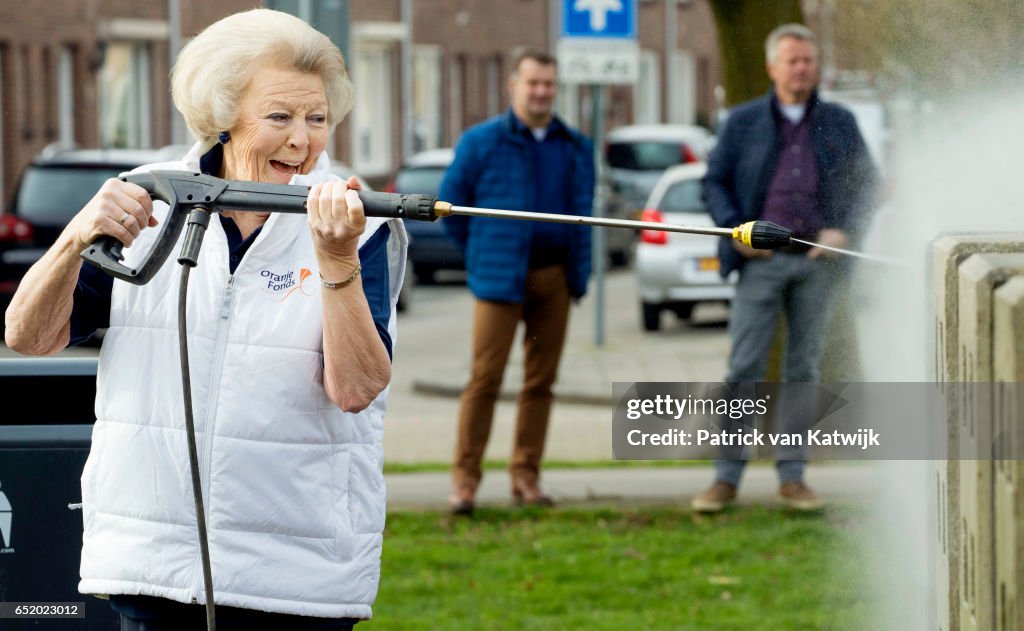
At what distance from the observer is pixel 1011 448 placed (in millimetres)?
2225

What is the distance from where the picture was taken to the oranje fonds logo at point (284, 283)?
9.19ft

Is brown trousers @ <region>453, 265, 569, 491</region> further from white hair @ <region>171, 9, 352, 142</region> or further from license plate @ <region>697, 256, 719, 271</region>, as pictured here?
license plate @ <region>697, 256, 719, 271</region>

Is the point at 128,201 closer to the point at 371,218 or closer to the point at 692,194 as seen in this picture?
the point at 371,218

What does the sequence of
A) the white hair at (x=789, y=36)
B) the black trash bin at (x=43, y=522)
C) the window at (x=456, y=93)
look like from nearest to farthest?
the black trash bin at (x=43, y=522) → the white hair at (x=789, y=36) → the window at (x=456, y=93)

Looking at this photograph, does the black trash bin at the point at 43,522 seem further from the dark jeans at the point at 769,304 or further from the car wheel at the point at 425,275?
the car wheel at the point at 425,275

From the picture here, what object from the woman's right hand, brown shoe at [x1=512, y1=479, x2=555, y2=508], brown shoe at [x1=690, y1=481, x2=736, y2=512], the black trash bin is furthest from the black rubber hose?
brown shoe at [x1=512, y1=479, x2=555, y2=508]

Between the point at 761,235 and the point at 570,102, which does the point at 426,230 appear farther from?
the point at 570,102

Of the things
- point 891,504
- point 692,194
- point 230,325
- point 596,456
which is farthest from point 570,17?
point 230,325

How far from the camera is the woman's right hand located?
2674 mm

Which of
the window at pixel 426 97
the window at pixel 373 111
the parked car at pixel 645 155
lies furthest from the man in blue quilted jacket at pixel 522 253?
the window at pixel 426 97

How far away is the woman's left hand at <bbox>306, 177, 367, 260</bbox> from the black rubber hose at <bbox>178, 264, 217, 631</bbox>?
0.72 feet

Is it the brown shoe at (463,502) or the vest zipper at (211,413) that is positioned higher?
the vest zipper at (211,413)

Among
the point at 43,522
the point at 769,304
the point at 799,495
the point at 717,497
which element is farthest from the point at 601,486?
the point at 43,522

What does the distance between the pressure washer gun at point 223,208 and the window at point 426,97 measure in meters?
34.1
